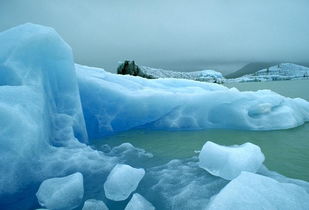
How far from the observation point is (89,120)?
5242mm

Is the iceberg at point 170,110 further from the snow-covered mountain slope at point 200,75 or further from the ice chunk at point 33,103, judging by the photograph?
the snow-covered mountain slope at point 200,75

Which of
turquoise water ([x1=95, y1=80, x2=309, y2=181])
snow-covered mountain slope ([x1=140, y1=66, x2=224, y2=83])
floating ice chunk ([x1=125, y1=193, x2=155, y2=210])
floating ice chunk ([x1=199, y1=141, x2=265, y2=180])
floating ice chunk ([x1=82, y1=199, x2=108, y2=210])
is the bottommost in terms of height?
snow-covered mountain slope ([x1=140, y1=66, x2=224, y2=83])

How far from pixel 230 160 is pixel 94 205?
4.61 ft

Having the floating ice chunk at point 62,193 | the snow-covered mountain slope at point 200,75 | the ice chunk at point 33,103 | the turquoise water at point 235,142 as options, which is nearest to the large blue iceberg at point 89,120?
the ice chunk at point 33,103

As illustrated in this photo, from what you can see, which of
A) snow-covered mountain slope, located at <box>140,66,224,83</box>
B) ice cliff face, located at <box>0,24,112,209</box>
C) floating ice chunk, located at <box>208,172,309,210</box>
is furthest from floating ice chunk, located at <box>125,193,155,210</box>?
snow-covered mountain slope, located at <box>140,66,224,83</box>

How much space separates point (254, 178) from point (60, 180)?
1802mm

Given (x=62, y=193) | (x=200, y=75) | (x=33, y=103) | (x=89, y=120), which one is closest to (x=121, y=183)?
(x=62, y=193)

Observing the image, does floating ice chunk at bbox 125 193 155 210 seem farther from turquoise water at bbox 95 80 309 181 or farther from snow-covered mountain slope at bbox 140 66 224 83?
snow-covered mountain slope at bbox 140 66 224 83

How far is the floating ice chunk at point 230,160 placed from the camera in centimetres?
238

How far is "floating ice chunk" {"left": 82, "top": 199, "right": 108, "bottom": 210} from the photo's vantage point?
202 cm

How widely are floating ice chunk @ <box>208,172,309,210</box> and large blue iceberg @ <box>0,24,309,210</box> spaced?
0.03 m

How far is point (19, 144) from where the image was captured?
8.12ft

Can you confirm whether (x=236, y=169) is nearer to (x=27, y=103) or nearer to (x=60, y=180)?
(x=60, y=180)

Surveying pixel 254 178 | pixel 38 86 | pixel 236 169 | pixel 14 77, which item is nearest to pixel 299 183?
pixel 236 169
